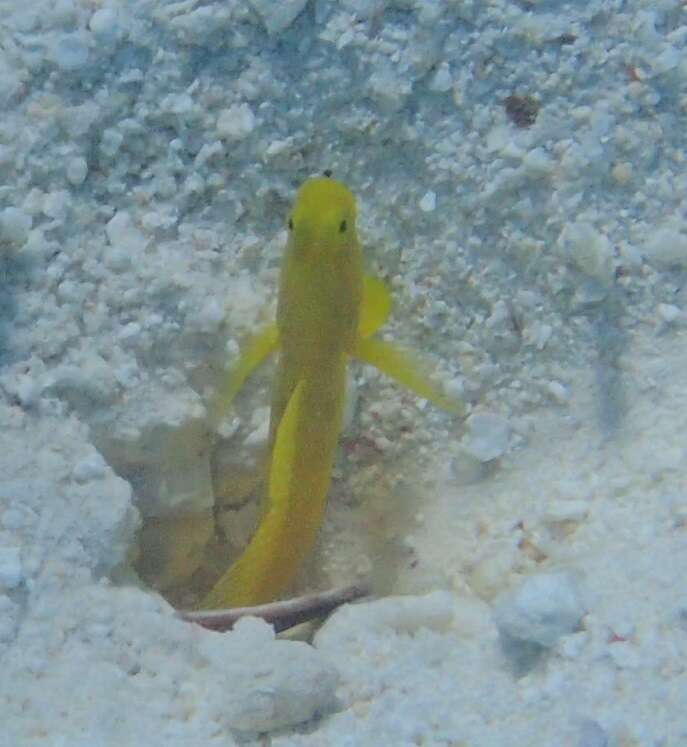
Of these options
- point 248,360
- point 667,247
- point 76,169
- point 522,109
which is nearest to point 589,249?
point 667,247

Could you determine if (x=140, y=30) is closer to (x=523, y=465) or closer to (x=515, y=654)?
(x=523, y=465)

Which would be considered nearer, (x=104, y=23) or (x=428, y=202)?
(x=104, y=23)

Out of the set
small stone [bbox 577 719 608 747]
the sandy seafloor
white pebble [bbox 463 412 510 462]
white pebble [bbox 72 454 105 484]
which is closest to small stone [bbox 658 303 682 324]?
the sandy seafloor

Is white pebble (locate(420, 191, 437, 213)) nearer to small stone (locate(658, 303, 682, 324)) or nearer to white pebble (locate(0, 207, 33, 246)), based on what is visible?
small stone (locate(658, 303, 682, 324))

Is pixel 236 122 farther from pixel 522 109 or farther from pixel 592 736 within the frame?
pixel 592 736

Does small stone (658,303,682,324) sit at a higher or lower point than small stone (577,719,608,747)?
higher

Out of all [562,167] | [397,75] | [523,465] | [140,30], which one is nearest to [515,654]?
[523,465]

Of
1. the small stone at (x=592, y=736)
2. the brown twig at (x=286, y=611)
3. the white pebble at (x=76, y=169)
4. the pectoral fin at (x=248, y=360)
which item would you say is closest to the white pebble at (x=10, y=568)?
the brown twig at (x=286, y=611)

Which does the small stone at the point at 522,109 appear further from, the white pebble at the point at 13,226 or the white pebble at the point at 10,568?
the white pebble at the point at 10,568
